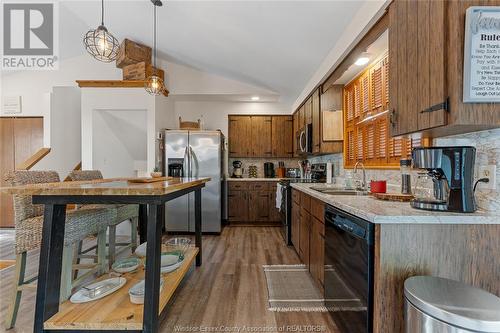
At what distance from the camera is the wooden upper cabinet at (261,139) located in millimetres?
5305

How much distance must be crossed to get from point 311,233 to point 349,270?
93cm

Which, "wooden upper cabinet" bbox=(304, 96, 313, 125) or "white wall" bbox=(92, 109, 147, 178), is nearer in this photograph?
"wooden upper cabinet" bbox=(304, 96, 313, 125)

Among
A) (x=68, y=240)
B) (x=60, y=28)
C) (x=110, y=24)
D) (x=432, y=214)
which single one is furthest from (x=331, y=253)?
(x=60, y=28)

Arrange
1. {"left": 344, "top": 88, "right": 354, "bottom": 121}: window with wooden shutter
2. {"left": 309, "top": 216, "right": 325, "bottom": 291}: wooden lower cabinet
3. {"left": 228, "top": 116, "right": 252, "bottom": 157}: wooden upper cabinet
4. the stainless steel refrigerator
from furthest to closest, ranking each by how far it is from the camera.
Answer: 1. {"left": 228, "top": 116, "right": 252, "bottom": 157}: wooden upper cabinet
2. the stainless steel refrigerator
3. {"left": 344, "top": 88, "right": 354, "bottom": 121}: window with wooden shutter
4. {"left": 309, "top": 216, "right": 325, "bottom": 291}: wooden lower cabinet

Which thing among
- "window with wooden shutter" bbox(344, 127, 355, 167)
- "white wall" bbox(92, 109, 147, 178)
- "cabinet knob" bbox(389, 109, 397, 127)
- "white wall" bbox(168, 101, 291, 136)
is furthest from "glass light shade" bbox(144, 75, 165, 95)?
"cabinet knob" bbox(389, 109, 397, 127)

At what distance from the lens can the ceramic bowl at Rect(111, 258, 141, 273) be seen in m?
2.13

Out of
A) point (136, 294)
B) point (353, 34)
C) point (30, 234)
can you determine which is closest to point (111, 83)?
point (30, 234)

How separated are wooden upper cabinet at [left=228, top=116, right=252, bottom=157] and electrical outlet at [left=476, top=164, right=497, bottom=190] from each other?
13.6ft

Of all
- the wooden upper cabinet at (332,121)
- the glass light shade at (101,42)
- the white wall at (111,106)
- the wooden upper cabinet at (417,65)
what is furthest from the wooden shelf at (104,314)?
the white wall at (111,106)

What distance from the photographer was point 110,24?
3725 mm

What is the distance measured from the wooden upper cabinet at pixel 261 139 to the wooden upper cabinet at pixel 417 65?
12.2 feet

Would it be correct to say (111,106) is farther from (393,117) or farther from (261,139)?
(393,117)

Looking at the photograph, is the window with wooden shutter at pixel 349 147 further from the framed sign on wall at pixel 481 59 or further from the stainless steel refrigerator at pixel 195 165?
the stainless steel refrigerator at pixel 195 165

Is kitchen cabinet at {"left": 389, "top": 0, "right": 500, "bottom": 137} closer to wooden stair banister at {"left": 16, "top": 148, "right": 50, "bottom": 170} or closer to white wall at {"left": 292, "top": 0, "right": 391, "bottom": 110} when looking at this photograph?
white wall at {"left": 292, "top": 0, "right": 391, "bottom": 110}
